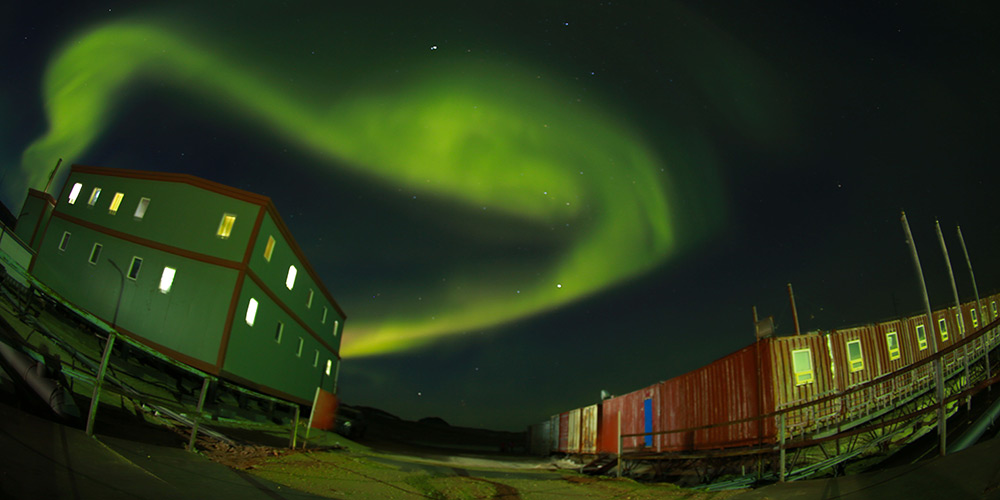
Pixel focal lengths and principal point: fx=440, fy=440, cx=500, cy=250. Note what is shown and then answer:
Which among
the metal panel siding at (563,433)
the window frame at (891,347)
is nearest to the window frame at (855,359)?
the window frame at (891,347)

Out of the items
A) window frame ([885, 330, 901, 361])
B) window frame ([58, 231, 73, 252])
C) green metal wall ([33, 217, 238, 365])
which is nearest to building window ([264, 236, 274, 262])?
green metal wall ([33, 217, 238, 365])

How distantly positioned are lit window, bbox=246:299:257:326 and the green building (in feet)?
0.20

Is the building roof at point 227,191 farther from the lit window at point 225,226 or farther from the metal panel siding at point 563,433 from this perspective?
the metal panel siding at point 563,433

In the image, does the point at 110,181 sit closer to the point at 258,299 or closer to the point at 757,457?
the point at 258,299

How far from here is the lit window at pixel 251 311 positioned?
66.4 ft

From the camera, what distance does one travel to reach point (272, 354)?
76.7 feet

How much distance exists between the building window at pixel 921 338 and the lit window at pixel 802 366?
1055 cm

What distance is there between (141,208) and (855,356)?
22363mm

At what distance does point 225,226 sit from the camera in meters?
18.3

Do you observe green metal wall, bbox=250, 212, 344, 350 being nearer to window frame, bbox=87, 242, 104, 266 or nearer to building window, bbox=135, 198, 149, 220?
building window, bbox=135, 198, 149, 220

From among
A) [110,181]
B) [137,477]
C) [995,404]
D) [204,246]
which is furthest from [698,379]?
[204,246]

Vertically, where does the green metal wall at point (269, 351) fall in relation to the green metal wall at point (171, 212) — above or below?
below

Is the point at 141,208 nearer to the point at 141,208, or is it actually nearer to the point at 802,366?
the point at 141,208

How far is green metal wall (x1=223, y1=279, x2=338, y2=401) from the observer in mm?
19266
